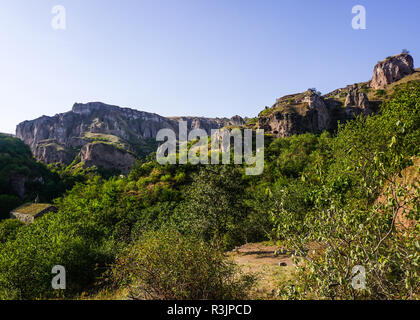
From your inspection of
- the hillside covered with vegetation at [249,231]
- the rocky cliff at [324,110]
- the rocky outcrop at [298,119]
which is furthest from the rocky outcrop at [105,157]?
the rocky outcrop at [298,119]

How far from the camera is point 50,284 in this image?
14398 mm

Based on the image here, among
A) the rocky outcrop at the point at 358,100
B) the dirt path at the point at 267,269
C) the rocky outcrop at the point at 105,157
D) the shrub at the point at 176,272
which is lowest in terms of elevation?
the dirt path at the point at 267,269

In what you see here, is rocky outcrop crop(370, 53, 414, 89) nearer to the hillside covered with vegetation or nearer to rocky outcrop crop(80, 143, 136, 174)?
the hillside covered with vegetation

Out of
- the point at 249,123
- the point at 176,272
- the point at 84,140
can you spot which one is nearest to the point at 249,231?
the point at 176,272

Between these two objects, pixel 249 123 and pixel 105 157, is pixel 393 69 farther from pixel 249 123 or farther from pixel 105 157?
pixel 105 157

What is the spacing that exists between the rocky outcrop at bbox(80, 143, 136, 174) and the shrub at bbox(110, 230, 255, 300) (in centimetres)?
12723

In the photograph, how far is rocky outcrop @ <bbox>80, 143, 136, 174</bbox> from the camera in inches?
4754

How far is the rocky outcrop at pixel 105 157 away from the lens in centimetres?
12075

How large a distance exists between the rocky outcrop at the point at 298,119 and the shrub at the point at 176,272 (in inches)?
3322

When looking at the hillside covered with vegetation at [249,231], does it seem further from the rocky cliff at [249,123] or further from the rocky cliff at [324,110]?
the rocky cliff at [324,110]

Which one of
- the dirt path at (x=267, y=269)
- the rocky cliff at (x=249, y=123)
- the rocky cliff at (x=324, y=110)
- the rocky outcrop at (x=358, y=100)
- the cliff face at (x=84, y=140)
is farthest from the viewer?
the cliff face at (x=84, y=140)

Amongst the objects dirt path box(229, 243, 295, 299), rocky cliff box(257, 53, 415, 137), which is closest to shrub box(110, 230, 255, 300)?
dirt path box(229, 243, 295, 299)

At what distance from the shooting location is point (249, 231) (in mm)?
23703
